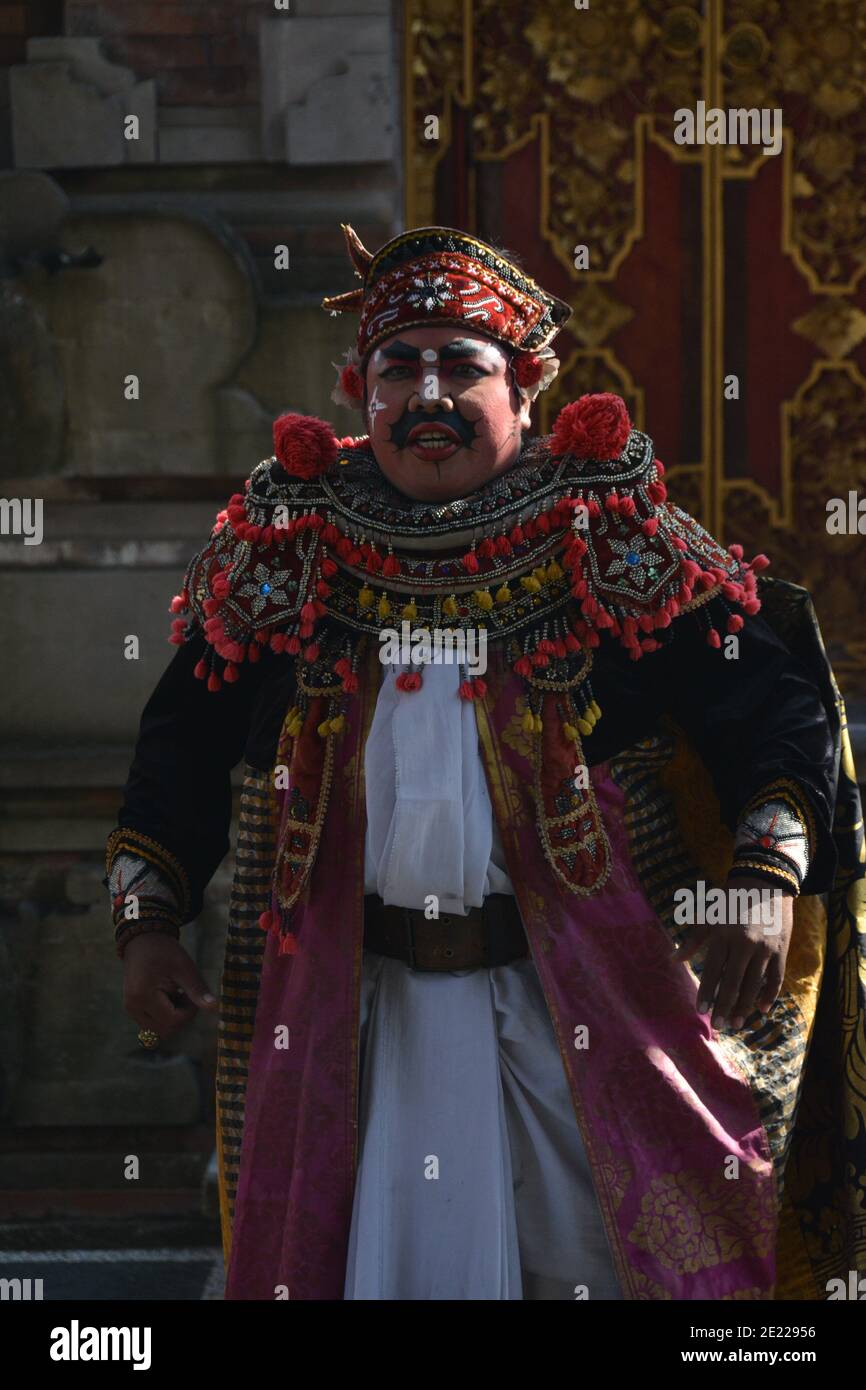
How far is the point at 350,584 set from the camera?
3008 mm

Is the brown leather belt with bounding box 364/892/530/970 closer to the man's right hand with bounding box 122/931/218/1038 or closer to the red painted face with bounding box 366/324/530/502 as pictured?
the man's right hand with bounding box 122/931/218/1038

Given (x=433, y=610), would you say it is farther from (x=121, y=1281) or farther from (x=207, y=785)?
(x=121, y=1281)

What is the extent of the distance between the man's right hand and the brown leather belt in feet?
1.09

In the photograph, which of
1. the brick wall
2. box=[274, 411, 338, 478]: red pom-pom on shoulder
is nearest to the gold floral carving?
box=[274, 411, 338, 478]: red pom-pom on shoulder

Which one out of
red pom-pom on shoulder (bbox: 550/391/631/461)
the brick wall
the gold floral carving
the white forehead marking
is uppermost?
the brick wall

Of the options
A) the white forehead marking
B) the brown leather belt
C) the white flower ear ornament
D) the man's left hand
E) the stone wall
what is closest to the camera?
the man's left hand

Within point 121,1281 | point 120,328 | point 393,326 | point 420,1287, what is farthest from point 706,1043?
point 120,328

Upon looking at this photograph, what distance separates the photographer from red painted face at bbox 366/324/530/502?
2.93 m

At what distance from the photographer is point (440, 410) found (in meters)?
2.92

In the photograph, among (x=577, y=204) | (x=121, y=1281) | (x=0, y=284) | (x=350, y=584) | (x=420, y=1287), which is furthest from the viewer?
(x=577, y=204)

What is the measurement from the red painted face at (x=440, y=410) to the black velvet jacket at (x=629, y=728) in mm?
367

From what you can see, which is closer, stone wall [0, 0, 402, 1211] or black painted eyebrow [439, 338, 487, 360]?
black painted eyebrow [439, 338, 487, 360]

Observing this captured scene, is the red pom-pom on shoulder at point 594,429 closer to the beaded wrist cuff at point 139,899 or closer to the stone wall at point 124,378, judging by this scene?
the beaded wrist cuff at point 139,899

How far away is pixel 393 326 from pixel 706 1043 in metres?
1.28
